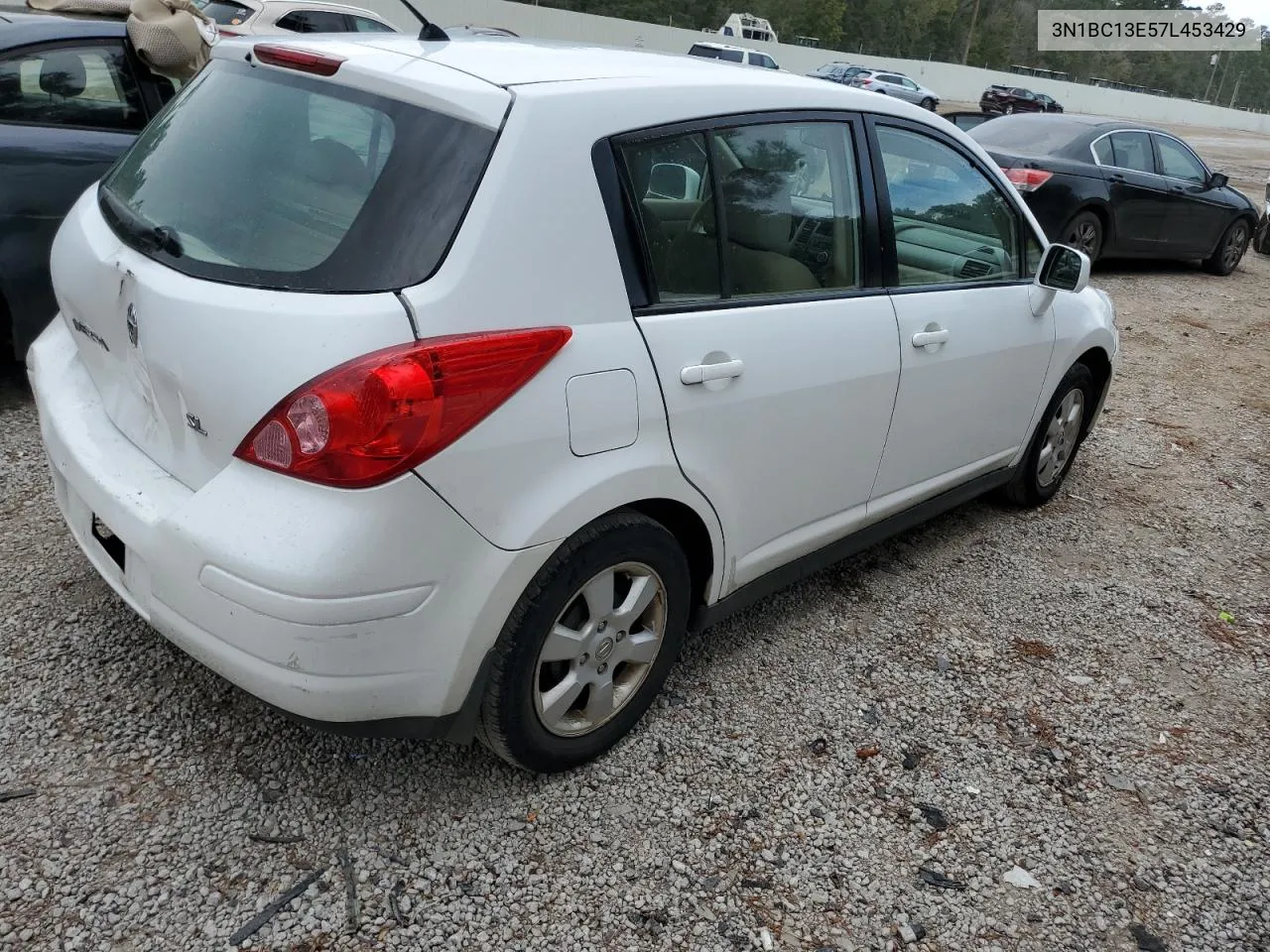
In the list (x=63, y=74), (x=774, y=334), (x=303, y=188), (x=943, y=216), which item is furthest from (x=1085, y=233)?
(x=303, y=188)

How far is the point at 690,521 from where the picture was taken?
8.55ft

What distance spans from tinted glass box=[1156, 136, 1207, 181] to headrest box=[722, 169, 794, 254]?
9330 millimetres

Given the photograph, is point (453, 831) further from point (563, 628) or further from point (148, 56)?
point (148, 56)

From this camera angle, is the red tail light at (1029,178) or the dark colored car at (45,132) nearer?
the dark colored car at (45,132)

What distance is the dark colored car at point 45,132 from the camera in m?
4.17

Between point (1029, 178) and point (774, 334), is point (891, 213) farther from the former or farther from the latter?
point (1029, 178)

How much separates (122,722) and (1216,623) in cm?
379

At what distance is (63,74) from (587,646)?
3.79 meters

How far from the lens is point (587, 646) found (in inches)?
95.7

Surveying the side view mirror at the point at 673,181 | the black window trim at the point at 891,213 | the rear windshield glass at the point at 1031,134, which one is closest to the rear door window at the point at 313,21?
the rear windshield glass at the point at 1031,134

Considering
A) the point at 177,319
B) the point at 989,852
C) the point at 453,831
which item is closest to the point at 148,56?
the point at 177,319

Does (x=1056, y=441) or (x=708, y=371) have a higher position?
(x=708, y=371)

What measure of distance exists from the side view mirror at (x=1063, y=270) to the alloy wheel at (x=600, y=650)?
2.15m

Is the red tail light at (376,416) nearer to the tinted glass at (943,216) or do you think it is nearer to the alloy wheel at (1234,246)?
the tinted glass at (943,216)
